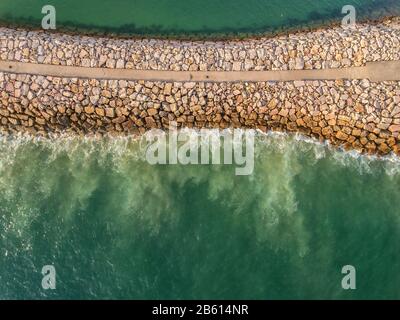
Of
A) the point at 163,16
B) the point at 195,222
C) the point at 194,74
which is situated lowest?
the point at 195,222

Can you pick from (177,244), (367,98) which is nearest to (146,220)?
(177,244)

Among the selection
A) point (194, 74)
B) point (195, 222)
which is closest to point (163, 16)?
point (194, 74)

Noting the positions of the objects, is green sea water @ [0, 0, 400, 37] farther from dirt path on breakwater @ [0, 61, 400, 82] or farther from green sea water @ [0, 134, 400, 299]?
green sea water @ [0, 134, 400, 299]

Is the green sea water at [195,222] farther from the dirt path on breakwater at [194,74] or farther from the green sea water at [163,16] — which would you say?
the green sea water at [163,16]

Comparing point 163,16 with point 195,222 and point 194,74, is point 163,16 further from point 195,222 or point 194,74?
point 195,222

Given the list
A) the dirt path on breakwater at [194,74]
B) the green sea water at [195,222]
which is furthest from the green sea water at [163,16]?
the green sea water at [195,222]

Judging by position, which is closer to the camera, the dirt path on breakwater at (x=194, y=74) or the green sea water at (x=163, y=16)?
the dirt path on breakwater at (x=194, y=74)

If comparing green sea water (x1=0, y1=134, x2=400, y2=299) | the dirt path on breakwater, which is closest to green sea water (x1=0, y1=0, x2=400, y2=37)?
the dirt path on breakwater
